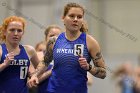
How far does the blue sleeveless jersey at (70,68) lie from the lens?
15.8 ft

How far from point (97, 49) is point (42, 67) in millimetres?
702

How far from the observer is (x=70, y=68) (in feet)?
15.8

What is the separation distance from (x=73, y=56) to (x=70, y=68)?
113 millimetres

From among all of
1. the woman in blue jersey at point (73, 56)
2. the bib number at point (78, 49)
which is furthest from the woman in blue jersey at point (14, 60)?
the bib number at point (78, 49)

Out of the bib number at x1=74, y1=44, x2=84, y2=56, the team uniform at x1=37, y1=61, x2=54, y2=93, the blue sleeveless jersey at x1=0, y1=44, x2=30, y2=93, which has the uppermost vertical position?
the bib number at x1=74, y1=44, x2=84, y2=56

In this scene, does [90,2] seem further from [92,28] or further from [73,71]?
[73,71]

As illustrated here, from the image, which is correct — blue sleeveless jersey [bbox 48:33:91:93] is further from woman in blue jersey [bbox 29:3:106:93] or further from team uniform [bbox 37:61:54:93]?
team uniform [bbox 37:61:54:93]

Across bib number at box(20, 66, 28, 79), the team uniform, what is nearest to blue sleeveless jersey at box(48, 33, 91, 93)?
bib number at box(20, 66, 28, 79)

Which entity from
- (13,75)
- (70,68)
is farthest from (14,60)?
(70,68)

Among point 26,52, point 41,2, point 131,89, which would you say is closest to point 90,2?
point 41,2

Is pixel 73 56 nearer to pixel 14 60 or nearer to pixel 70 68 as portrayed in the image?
pixel 70 68

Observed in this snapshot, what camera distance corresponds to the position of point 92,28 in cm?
1373

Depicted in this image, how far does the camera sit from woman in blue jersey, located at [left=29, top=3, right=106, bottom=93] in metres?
4.81

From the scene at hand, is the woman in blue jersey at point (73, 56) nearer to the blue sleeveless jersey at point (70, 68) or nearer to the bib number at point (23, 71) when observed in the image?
the blue sleeveless jersey at point (70, 68)
